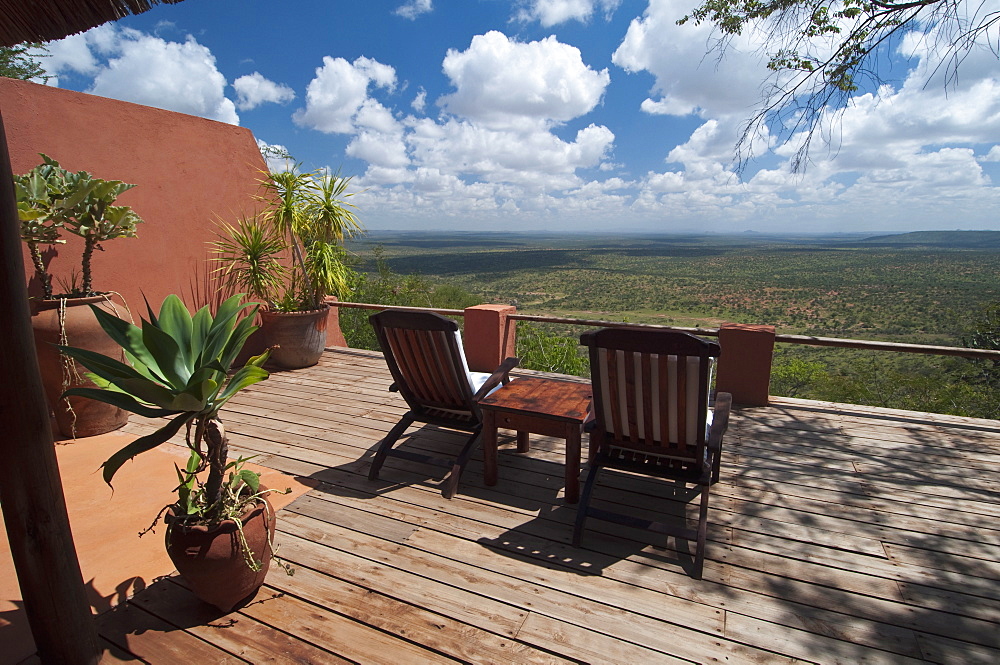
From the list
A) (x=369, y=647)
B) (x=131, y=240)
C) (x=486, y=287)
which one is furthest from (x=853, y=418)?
(x=486, y=287)

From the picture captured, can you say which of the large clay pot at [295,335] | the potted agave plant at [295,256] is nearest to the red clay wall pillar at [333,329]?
the potted agave plant at [295,256]

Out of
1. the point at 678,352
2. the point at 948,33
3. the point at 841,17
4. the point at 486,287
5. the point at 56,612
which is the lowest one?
the point at 486,287

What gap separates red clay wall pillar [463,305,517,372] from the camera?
17.4 feet

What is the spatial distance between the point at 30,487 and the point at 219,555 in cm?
59

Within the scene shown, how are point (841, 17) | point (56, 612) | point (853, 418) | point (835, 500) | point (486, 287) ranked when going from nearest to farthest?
point (56, 612) < point (835, 500) < point (853, 418) < point (841, 17) < point (486, 287)

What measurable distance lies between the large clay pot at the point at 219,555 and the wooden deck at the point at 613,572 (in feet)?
0.45

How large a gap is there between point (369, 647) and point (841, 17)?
19.1ft

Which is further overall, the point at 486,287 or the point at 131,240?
the point at 486,287

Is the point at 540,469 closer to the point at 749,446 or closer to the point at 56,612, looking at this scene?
the point at 749,446

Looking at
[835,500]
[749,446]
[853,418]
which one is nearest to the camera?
[835,500]

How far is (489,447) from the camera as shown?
118 inches

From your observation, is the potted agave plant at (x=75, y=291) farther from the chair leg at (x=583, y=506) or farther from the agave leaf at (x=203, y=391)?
the chair leg at (x=583, y=506)

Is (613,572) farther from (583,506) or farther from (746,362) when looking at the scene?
(746,362)

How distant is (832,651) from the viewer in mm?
1826
